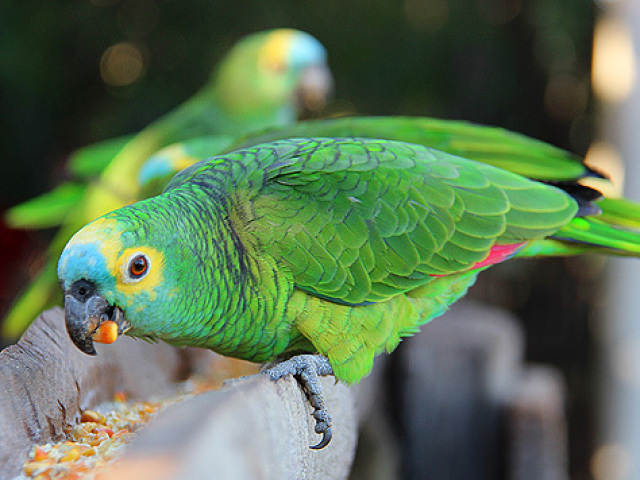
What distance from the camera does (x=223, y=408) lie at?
1.73ft

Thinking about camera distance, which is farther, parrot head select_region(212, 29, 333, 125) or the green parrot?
parrot head select_region(212, 29, 333, 125)

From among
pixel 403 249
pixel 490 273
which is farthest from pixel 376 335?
pixel 490 273

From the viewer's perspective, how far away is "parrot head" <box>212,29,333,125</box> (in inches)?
78.6

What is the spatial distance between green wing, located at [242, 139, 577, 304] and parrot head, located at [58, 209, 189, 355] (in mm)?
201

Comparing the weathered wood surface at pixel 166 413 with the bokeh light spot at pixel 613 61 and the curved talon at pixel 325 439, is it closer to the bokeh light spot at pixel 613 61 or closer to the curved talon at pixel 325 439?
the curved talon at pixel 325 439

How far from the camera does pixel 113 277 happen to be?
795 mm

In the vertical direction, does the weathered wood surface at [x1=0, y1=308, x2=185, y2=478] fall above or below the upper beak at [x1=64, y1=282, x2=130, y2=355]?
below

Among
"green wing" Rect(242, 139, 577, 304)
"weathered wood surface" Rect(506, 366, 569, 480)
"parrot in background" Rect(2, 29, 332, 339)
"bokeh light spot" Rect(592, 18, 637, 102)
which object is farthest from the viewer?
"bokeh light spot" Rect(592, 18, 637, 102)

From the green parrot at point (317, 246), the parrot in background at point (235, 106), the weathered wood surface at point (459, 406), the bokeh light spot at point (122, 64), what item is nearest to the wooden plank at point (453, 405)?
the weathered wood surface at point (459, 406)

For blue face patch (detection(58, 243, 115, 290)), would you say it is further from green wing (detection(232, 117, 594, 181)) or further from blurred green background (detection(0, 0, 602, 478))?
blurred green background (detection(0, 0, 602, 478))

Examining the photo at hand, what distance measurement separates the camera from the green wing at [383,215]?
1.00 m

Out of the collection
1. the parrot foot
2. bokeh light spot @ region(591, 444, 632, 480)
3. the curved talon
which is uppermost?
the parrot foot

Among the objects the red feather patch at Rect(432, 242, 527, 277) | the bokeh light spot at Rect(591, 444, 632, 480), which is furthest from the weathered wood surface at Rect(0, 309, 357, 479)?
the bokeh light spot at Rect(591, 444, 632, 480)

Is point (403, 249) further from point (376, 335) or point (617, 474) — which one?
point (617, 474)
